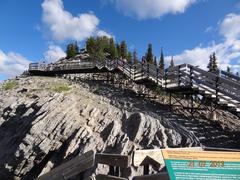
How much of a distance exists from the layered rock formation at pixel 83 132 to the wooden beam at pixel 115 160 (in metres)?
6.72

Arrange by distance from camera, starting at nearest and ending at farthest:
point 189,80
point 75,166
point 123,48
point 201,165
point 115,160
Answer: point 201,165 < point 115,160 < point 75,166 < point 189,80 < point 123,48

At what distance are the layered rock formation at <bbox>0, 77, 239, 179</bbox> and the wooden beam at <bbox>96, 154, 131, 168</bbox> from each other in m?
6.72

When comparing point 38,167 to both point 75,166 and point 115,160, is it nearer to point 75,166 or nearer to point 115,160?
point 75,166

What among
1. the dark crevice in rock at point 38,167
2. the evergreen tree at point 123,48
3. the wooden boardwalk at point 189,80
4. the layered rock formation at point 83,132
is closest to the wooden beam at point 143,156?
the layered rock formation at point 83,132

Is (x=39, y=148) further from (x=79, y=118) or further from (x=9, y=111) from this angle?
(x=9, y=111)

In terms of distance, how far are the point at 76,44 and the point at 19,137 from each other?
89568mm

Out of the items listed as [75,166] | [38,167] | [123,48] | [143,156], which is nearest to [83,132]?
[38,167]

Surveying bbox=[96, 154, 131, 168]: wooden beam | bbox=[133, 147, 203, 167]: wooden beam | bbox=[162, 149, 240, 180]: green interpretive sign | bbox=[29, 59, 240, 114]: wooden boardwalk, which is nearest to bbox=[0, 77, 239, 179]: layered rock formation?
bbox=[29, 59, 240, 114]: wooden boardwalk

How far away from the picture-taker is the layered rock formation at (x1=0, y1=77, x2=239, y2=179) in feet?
49.1

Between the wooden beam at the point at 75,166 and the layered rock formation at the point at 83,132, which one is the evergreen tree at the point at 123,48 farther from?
the wooden beam at the point at 75,166

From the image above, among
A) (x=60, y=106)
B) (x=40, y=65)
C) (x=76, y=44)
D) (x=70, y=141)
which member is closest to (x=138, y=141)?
(x=70, y=141)

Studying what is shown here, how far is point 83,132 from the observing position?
53.3 ft

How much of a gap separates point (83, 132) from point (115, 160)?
10036 millimetres

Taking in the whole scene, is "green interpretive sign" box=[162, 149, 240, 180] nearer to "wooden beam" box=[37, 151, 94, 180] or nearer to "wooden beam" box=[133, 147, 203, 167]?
"wooden beam" box=[133, 147, 203, 167]
